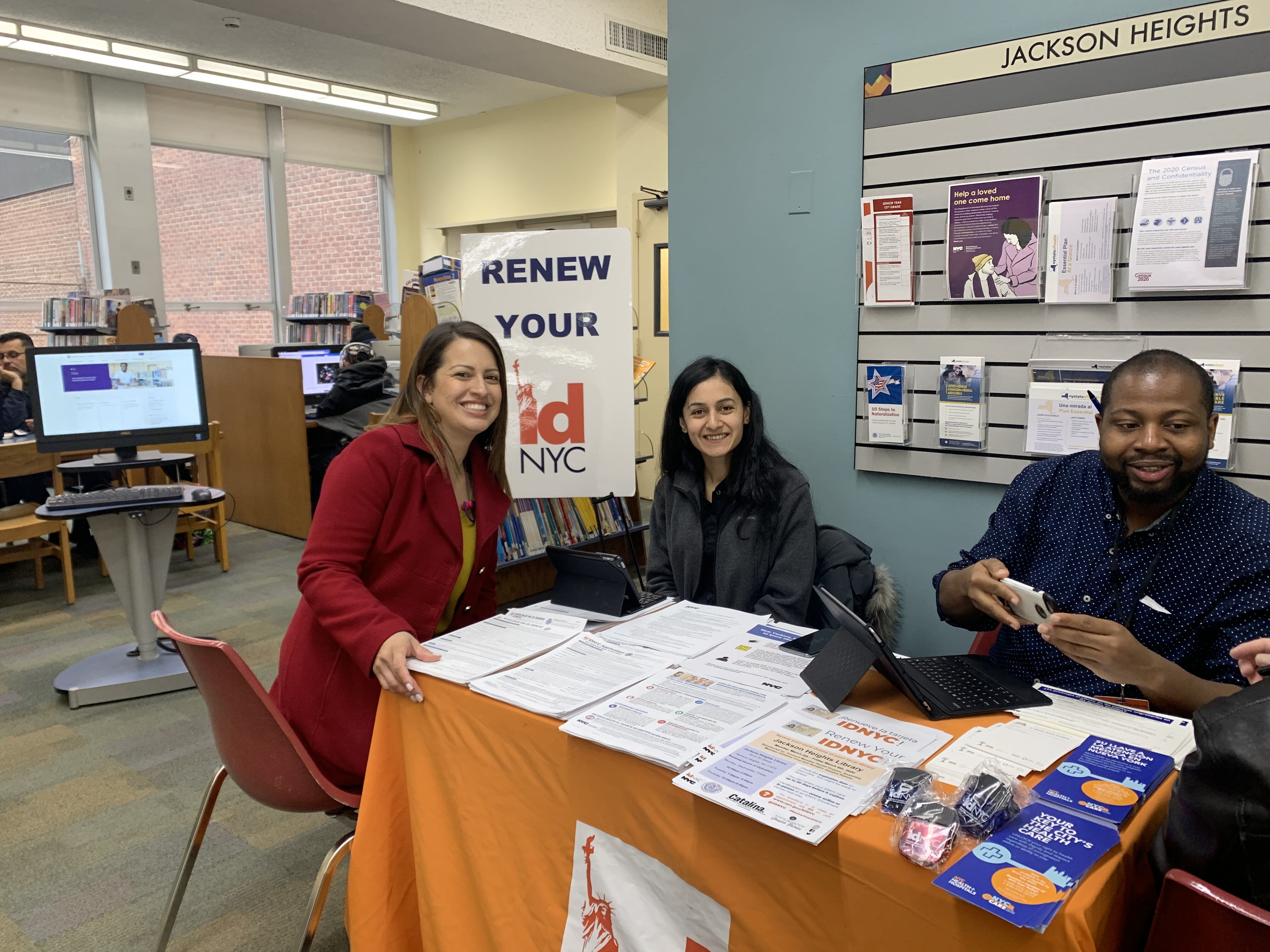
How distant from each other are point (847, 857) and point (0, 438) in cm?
537

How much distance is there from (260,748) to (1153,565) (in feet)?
5.59

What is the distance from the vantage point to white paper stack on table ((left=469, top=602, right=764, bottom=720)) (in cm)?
143

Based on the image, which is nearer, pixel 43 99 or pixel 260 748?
pixel 260 748

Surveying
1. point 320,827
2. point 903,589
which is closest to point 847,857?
point 903,589

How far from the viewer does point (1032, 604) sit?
1.43m

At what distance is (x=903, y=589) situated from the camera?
264cm

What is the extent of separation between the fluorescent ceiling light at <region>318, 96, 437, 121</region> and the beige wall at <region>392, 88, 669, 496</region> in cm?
51

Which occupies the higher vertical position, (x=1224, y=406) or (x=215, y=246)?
(x=215, y=246)

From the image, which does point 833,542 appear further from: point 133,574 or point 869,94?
point 133,574

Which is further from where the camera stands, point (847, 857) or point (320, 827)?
point (320, 827)

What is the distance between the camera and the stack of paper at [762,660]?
4.81ft

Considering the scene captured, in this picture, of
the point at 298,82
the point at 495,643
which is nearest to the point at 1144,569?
the point at 495,643

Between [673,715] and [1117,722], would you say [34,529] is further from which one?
[1117,722]

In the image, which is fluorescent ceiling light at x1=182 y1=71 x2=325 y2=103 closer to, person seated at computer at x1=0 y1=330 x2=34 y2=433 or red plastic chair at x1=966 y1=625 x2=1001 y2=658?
person seated at computer at x1=0 y1=330 x2=34 y2=433
